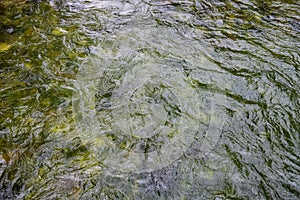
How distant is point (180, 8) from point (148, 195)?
2.29 m

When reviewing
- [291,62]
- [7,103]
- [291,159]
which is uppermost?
[291,62]

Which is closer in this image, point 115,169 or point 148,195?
point 148,195

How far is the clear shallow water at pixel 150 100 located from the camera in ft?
6.08

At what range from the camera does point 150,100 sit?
7.77ft

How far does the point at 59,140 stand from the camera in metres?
2.09

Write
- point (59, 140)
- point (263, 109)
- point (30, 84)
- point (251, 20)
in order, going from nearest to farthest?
point (59, 140) → point (263, 109) → point (30, 84) → point (251, 20)

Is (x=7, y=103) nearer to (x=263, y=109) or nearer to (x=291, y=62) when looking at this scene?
(x=263, y=109)

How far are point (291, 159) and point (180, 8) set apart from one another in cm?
211

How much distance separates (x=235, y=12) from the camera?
10.4 ft

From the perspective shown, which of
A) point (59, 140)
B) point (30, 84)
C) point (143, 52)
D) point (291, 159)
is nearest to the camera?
point (291, 159)

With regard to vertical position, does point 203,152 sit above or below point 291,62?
below

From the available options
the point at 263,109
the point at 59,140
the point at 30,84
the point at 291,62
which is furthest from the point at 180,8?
the point at 59,140

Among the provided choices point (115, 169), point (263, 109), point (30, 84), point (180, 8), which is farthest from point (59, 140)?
point (180, 8)

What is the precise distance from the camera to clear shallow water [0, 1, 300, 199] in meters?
1.85
